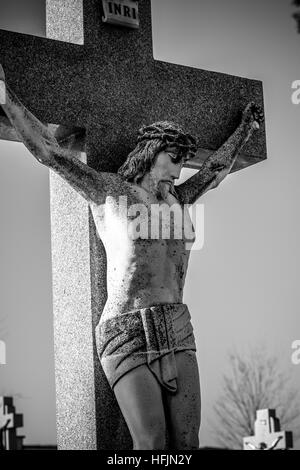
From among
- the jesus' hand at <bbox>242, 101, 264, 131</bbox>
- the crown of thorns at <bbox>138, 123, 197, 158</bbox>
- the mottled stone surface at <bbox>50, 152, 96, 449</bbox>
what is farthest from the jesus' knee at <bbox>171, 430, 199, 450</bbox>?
the jesus' hand at <bbox>242, 101, 264, 131</bbox>

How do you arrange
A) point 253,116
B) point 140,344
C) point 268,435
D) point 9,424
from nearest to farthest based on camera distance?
A: 1. point 140,344
2. point 253,116
3. point 9,424
4. point 268,435

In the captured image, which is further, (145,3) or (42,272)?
(42,272)

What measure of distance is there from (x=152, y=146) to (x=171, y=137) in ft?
0.49

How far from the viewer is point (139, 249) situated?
8.06 m

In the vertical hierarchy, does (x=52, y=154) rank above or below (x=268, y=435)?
above

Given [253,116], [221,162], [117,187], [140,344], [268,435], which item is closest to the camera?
[140,344]

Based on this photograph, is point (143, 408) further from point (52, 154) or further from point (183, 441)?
point (52, 154)

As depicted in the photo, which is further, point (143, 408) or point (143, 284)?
point (143, 284)

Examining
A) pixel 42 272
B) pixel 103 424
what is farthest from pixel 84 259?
pixel 42 272

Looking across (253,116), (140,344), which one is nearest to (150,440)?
(140,344)

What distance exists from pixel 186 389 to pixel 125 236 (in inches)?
43.9

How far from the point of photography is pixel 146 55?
9.16 m

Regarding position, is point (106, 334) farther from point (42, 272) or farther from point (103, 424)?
point (42, 272)
